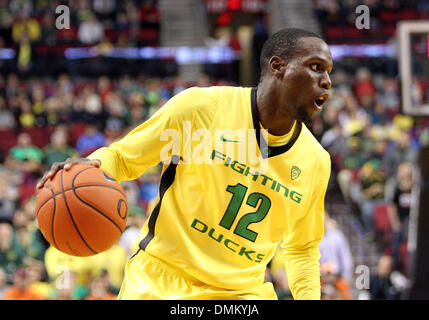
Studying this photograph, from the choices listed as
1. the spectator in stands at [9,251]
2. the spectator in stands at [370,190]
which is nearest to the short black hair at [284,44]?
the spectator in stands at [9,251]

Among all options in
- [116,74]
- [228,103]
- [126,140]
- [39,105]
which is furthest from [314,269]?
[116,74]

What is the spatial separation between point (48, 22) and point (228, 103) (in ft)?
40.3

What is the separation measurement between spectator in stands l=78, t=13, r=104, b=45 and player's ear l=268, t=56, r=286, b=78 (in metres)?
11.4

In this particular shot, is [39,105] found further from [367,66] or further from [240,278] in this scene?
[240,278]

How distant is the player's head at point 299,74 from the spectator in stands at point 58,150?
706cm

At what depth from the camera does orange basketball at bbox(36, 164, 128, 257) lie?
2781mm

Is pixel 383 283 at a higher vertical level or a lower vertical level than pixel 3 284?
lower

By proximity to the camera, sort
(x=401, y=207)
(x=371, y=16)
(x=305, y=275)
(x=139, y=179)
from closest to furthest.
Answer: (x=305, y=275), (x=401, y=207), (x=139, y=179), (x=371, y=16)

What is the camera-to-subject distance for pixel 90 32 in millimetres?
14172

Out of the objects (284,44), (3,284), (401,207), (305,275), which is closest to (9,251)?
(3,284)

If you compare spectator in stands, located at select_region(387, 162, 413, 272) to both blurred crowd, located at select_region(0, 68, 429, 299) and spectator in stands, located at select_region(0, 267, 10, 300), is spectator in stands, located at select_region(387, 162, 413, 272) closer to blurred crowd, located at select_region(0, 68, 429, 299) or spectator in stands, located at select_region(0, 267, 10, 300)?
blurred crowd, located at select_region(0, 68, 429, 299)

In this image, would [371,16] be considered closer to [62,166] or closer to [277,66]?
[277,66]

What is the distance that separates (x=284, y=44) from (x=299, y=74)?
0.20 metres

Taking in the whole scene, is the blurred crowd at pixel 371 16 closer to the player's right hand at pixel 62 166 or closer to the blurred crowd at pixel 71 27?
the blurred crowd at pixel 71 27
